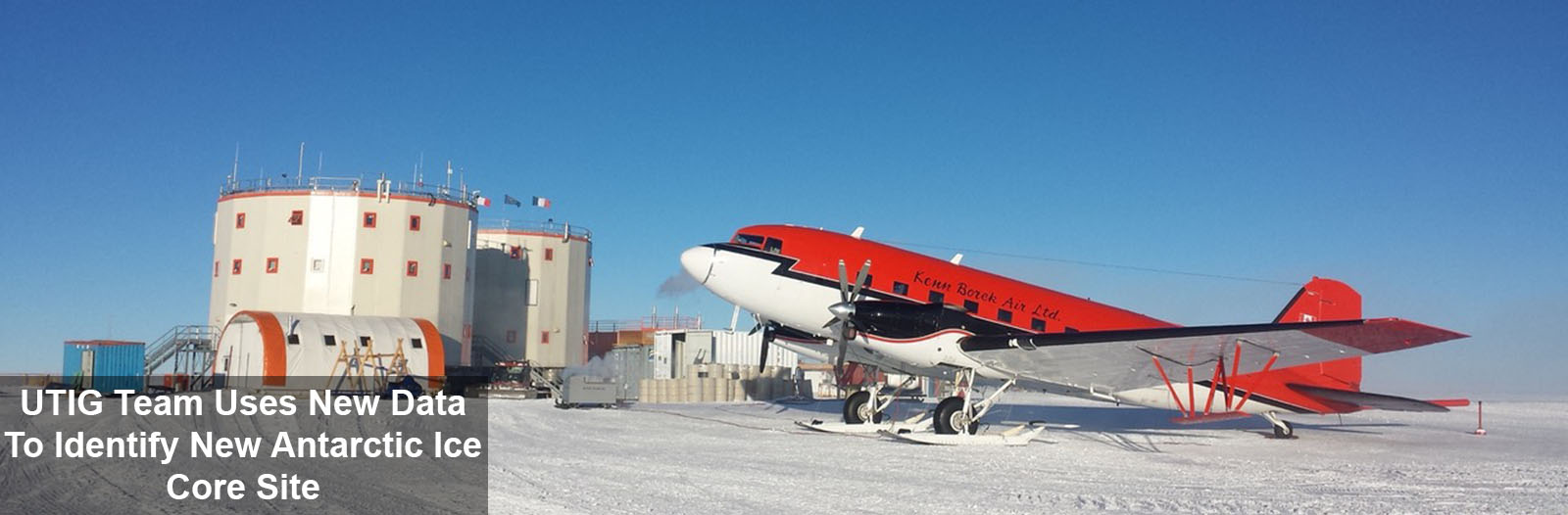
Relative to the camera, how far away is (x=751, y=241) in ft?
90.0

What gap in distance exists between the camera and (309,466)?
58.3ft

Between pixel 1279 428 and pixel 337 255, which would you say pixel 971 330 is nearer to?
pixel 1279 428

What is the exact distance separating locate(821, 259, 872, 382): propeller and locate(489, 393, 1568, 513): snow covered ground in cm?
234

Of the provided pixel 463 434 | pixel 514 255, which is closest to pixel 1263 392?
pixel 463 434

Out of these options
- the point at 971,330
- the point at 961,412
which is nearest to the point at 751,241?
the point at 971,330

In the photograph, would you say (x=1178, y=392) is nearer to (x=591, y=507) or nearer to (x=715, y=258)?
(x=715, y=258)

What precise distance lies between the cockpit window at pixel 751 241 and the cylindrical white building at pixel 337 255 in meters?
31.3

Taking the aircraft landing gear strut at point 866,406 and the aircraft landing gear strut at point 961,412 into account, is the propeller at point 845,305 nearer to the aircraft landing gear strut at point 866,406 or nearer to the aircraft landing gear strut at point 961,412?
the aircraft landing gear strut at point 961,412

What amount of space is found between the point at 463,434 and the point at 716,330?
4374cm

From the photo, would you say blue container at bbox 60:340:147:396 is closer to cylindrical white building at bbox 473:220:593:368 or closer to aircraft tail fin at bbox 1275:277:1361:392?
cylindrical white building at bbox 473:220:593:368

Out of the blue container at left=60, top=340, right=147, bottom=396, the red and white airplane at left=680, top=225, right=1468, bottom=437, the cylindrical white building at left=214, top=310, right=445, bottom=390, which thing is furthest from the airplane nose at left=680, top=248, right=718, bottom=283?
the blue container at left=60, top=340, right=147, bottom=396

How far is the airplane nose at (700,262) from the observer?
26.9m

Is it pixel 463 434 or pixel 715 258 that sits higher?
pixel 715 258

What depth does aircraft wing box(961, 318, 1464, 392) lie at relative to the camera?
73.3 feet
